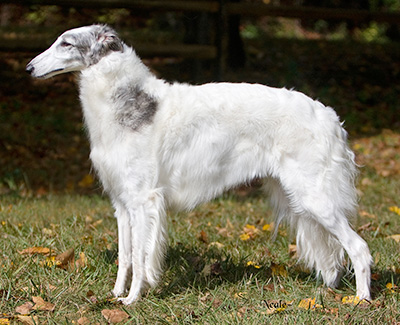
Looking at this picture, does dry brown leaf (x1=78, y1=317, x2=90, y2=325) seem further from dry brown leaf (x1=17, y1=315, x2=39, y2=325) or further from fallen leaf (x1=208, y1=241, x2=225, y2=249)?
fallen leaf (x1=208, y1=241, x2=225, y2=249)

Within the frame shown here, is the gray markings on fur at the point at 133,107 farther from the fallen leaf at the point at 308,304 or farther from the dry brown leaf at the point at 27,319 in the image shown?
the fallen leaf at the point at 308,304

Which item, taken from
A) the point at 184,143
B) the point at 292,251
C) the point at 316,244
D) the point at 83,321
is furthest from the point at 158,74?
the point at 83,321

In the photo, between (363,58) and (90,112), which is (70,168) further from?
(363,58)

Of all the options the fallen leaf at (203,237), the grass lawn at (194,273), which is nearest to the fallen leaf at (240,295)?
the grass lawn at (194,273)

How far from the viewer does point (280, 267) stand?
13.4 ft

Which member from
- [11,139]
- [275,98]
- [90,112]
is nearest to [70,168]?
[11,139]

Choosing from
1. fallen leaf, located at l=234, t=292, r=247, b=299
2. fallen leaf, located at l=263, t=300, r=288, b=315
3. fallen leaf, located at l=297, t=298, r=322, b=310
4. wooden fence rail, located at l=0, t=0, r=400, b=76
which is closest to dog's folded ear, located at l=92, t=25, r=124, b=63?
fallen leaf, located at l=234, t=292, r=247, b=299

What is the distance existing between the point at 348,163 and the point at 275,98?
662 millimetres

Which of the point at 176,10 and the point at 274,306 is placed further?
the point at 176,10

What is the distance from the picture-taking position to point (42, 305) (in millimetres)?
3322

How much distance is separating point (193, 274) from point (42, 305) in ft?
3.55

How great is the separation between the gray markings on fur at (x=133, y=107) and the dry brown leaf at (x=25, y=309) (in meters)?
1.24

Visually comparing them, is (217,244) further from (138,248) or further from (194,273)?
(138,248)

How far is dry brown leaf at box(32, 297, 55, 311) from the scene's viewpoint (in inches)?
130
